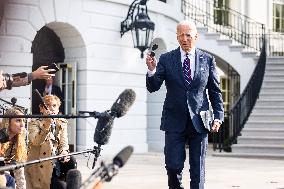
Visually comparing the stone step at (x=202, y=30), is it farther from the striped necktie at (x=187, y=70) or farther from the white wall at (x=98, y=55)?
the striped necktie at (x=187, y=70)

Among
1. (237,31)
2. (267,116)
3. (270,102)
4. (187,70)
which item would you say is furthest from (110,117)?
(237,31)

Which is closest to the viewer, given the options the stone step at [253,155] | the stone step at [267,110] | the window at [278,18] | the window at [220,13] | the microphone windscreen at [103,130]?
the microphone windscreen at [103,130]

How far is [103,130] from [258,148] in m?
13.7

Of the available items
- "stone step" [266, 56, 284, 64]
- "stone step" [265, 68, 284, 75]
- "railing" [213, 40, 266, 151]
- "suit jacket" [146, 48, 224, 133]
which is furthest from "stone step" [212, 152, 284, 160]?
"suit jacket" [146, 48, 224, 133]

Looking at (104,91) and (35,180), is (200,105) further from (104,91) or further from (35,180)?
(104,91)

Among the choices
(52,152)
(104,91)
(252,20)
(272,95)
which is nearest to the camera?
(52,152)

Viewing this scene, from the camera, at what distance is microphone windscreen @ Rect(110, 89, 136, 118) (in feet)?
7.27

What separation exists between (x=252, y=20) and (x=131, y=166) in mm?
13635

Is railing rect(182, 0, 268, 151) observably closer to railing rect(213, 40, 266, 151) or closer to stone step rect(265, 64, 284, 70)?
railing rect(213, 40, 266, 151)

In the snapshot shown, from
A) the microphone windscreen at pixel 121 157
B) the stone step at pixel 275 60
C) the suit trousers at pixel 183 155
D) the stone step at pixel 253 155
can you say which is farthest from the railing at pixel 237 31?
the microphone windscreen at pixel 121 157

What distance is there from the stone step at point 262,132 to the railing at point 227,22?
5766 mm

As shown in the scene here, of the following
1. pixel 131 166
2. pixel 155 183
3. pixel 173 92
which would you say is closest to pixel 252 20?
pixel 131 166

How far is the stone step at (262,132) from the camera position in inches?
632

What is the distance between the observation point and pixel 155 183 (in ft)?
29.7
